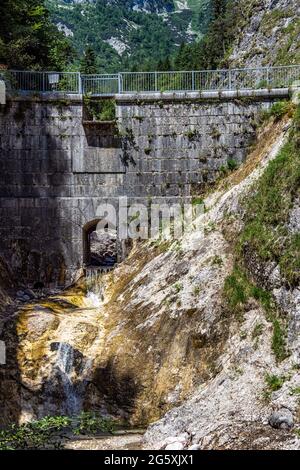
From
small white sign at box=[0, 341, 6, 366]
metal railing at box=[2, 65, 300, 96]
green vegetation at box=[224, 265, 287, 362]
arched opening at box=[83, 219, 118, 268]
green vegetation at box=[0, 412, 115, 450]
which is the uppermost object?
metal railing at box=[2, 65, 300, 96]

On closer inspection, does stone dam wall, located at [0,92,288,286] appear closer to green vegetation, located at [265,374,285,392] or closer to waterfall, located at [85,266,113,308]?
waterfall, located at [85,266,113,308]

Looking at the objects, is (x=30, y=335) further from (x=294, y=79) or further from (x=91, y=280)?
(x=294, y=79)

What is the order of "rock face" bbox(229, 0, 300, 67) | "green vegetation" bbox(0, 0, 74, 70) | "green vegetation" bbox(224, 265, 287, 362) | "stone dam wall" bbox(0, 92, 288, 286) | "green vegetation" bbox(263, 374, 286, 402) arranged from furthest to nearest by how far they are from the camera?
"rock face" bbox(229, 0, 300, 67), "green vegetation" bbox(0, 0, 74, 70), "stone dam wall" bbox(0, 92, 288, 286), "green vegetation" bbox(224, 265, 287, 362), "green vegetation" bbox(263, 374, 286, 402)

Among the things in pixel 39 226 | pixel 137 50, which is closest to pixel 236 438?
pixel 39 226

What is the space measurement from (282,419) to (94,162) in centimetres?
1666

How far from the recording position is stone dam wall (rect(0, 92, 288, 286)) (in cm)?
2966

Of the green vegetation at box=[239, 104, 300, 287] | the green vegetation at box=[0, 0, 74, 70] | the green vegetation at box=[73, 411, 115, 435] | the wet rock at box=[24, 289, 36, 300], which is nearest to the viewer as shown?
the green vegetation at box=[73, 411, 115, 435]

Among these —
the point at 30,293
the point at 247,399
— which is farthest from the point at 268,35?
the point at 247,399

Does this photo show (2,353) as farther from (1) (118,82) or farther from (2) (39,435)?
(1) (118,82)

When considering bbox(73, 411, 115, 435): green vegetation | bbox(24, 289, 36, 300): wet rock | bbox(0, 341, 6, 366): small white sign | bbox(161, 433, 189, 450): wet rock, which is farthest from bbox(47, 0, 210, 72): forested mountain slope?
bbox(161, 433, 189, 450): wet rock

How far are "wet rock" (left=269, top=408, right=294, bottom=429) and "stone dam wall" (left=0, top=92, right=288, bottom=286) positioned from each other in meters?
14.7

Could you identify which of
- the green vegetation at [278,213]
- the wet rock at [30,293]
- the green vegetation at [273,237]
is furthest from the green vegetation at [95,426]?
the wet rock at [30,293]

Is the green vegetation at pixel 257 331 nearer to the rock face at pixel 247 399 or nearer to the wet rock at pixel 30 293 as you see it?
the rock face at pixel 247 399

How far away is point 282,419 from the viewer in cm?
1608
